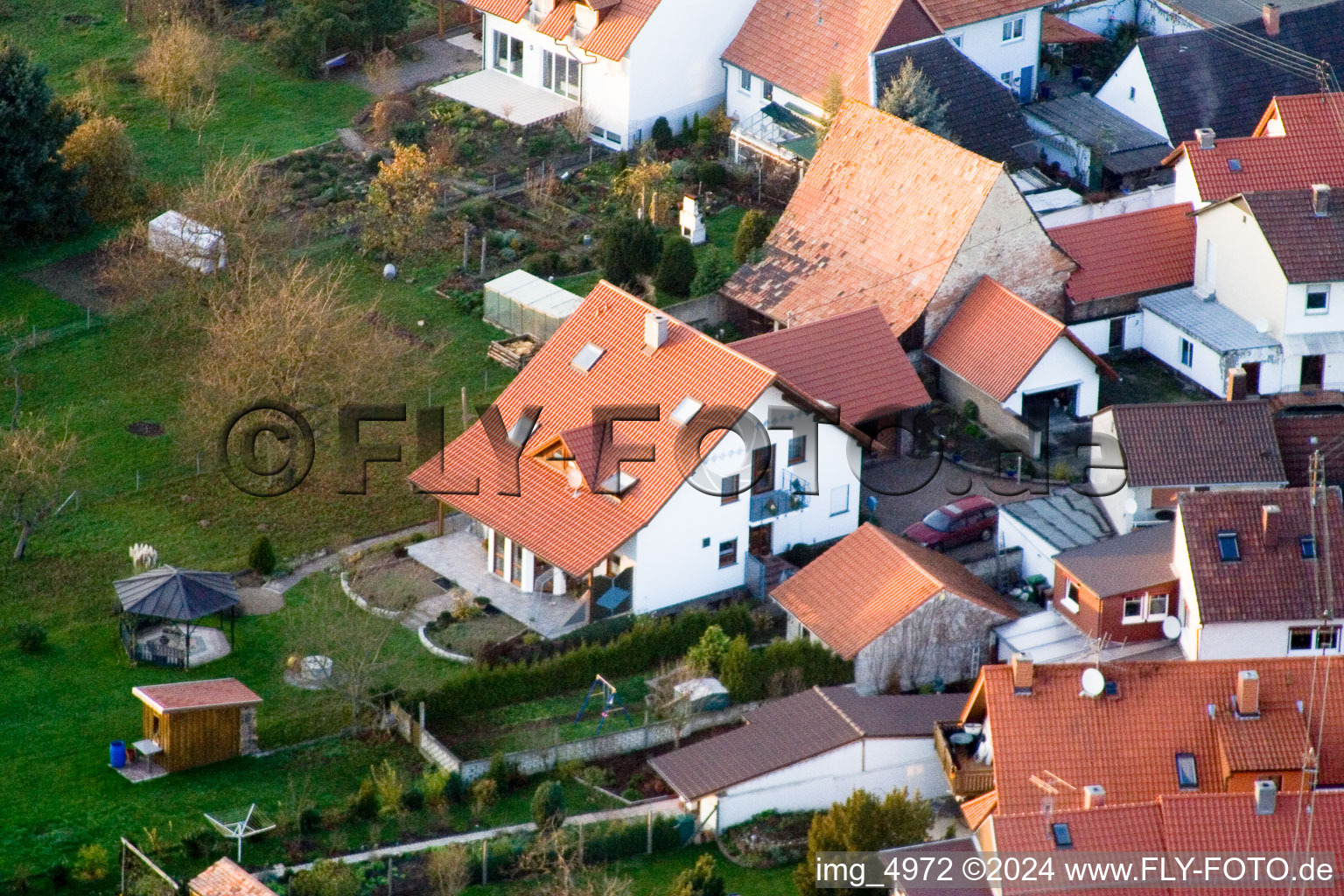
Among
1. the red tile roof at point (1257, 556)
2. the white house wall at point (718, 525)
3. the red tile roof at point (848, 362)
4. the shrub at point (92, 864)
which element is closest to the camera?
the shrub at point (92, 864)

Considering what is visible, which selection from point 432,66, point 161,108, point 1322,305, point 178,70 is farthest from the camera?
point 432,66

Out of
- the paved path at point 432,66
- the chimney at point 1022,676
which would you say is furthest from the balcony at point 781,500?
the paved path at point 432,66

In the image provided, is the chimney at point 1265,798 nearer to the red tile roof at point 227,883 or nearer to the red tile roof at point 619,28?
the red tile roof at point 227,883

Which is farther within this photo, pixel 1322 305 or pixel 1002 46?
pixel 1002 46

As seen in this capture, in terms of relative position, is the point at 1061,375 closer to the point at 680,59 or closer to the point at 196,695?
the point at 680,59

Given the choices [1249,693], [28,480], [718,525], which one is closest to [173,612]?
[28,480]

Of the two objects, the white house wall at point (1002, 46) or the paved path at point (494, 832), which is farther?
the white house wall at point (1002, 46)
